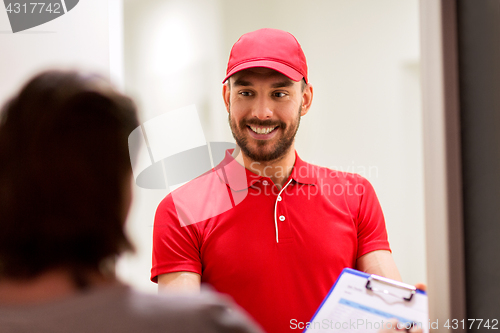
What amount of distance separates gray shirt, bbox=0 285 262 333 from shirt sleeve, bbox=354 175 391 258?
2.00ft

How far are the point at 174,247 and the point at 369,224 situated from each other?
1.47 ft

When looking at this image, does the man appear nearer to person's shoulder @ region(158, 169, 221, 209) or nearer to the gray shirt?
person's shoulder @ region(158, 169, 221, 209)

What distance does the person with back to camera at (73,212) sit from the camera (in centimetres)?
28

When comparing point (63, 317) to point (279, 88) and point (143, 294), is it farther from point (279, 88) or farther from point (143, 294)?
point (279, 88)

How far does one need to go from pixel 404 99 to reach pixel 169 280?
102 centimetres

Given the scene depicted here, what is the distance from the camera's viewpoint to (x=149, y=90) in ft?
4.13

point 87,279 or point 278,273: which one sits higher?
point 87,279

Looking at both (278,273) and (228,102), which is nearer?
(278,273)

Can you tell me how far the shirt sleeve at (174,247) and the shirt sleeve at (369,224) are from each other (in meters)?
0.38

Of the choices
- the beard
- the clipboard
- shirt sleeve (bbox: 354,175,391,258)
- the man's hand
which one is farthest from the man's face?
the clipboard

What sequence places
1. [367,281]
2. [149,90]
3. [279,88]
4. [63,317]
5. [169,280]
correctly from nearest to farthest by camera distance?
[63,317]
[367,281]
[169,280]
[279,88]
[149,90]

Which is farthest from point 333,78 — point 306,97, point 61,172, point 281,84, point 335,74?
point 61,172

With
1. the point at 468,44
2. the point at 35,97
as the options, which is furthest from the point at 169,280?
the point at 468,44

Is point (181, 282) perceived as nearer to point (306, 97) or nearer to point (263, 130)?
point (263, 130)
